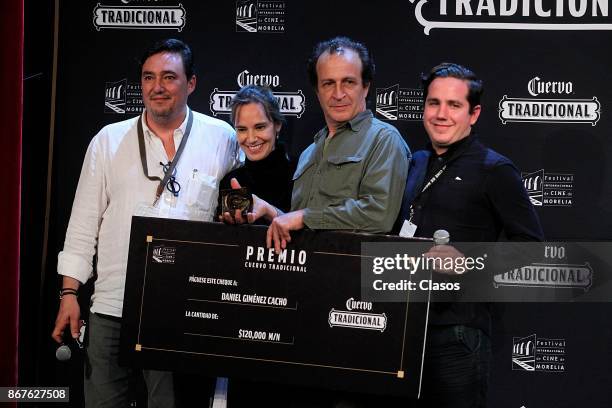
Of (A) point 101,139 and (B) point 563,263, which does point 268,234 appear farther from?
(B) point 563,263

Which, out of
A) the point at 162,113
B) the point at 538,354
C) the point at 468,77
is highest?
the point at 468,77

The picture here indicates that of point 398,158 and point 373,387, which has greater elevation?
point 398,158

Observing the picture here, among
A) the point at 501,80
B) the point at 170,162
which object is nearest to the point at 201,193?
the point at 170,162

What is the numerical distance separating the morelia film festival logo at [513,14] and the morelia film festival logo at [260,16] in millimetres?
611

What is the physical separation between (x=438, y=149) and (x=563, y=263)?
1035 millimetres

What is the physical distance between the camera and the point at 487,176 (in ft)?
8.24

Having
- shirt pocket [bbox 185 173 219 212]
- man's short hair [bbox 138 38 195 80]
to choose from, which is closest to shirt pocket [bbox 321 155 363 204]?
shirt pocket [bbox 185 173 219 212]

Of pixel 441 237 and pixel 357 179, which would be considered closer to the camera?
pixel 441 237

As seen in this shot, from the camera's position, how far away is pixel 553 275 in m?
3.30

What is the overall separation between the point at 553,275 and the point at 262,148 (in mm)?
1433

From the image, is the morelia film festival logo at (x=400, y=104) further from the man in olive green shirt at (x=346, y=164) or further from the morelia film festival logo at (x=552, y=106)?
the man in olive green shirt at (x=346, y=164)

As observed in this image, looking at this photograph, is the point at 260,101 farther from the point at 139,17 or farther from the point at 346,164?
the point at 139,17

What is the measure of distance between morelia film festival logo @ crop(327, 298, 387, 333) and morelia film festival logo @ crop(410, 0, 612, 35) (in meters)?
1.44

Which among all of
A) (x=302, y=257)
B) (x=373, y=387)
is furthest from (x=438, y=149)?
(x=373, y=387)
